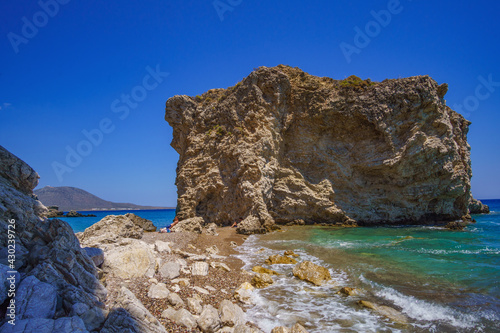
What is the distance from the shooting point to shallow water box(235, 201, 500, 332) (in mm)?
5523

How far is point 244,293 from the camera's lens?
6.91 m

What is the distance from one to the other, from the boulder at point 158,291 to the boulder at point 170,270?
101cm

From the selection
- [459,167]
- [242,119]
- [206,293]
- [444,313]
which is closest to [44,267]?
[206,293]

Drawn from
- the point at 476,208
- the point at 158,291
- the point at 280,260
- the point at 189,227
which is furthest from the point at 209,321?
the point at 476,208

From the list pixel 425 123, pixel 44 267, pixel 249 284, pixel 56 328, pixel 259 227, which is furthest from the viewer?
pixel 425 123

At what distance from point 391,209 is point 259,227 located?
1518 centimetres

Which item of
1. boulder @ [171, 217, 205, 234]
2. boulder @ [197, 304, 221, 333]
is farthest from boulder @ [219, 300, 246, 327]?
boulder @ [171, 217, 205, 234]

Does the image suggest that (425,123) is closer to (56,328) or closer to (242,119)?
(242,119)

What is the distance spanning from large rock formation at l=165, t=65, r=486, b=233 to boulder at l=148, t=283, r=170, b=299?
16.0 m

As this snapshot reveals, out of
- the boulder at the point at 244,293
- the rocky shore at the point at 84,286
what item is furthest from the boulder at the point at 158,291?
the boulder at the point at 244,293

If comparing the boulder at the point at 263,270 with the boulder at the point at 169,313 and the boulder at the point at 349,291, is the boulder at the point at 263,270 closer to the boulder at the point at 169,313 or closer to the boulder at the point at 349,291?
the boulder at the point at 349,291

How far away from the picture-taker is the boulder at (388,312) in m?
5.64

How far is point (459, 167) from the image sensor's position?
23.9 m

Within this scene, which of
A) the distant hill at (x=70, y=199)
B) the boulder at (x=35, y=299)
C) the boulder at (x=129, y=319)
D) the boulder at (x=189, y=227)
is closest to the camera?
the boulder at (x=35, y=299)
